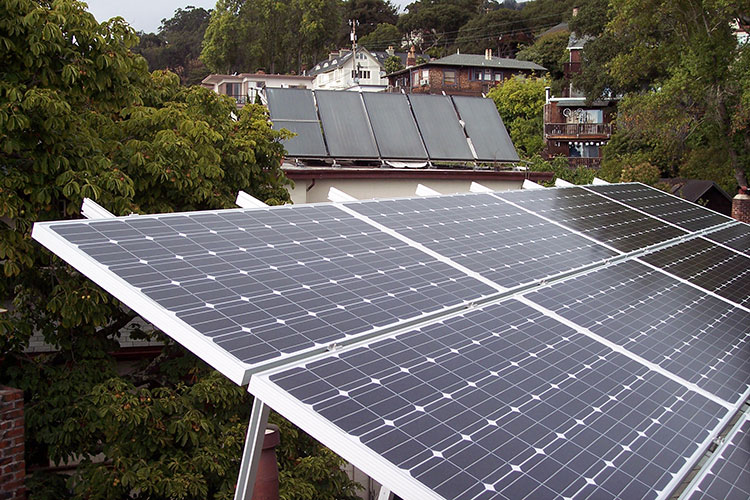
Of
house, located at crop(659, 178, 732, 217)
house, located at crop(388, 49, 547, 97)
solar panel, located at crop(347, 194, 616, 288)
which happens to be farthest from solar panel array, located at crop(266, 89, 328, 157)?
house, located at crop(388, 49, 547, 97)

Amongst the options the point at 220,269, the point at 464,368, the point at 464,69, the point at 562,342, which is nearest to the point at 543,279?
the point at 562,342

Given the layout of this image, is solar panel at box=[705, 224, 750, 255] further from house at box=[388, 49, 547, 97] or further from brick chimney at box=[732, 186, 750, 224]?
house at box=[388, 49, 547, 97]

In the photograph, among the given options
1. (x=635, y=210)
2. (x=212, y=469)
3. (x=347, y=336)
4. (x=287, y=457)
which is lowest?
(x=287, y=457)

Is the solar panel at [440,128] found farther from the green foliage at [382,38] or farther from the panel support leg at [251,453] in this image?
the green foliage at [382,38]

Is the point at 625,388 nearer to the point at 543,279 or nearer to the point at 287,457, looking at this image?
the point at 543,279

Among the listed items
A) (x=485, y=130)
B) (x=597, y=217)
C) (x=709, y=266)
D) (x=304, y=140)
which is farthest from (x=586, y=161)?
Answer: (x=709, y=266)

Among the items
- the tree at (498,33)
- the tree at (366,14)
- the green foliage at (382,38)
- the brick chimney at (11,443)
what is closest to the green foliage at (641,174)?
the brick chimney at (11,443)
